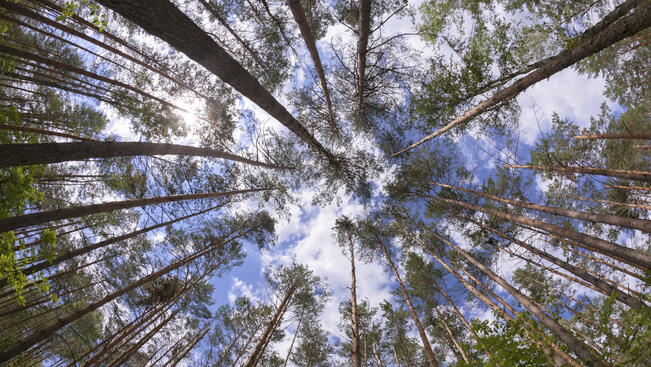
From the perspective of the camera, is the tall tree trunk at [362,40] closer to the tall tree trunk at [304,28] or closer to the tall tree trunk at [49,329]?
the tall tree trunk at [304,28]

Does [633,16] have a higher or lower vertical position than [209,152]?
higher

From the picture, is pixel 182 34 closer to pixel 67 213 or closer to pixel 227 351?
pixel 67 213

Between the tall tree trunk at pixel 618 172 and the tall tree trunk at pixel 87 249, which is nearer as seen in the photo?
the tall tree trunk at pixel 87 249

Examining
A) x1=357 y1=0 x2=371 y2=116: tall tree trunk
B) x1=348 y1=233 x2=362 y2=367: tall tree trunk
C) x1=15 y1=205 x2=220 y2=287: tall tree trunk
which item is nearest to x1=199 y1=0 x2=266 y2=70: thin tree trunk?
x1=357 y1=0 x2=371 y2=116: tall tree trunk

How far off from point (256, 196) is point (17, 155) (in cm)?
809

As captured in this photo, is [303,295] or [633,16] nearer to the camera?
[633,16]

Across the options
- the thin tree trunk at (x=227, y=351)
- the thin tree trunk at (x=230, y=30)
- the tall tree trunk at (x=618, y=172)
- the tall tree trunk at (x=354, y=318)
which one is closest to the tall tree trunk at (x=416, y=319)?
the tall tree trunk at (x=354, y=318)

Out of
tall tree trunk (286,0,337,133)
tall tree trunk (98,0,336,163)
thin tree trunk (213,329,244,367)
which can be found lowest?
thin tree trunk (213,329,244,367)

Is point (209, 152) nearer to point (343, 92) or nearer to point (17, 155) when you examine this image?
point (17, 155)

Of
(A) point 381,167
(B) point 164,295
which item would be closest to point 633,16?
(A) point 381,167

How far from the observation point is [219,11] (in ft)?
22.9

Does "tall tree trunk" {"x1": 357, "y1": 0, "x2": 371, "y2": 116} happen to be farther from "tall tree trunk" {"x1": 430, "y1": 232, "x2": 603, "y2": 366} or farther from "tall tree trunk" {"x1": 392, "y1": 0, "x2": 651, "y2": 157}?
"tall tree trunk" {"x1": 430, "y1": 232, "x2": 603, "y2": 366}

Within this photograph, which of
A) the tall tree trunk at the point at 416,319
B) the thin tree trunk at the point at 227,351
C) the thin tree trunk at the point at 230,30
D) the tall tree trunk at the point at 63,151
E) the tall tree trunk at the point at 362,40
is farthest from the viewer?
the thin tree trunk at the point at 227,351

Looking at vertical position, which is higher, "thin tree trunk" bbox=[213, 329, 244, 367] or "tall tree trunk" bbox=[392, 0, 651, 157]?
"tall tree trunk" bbox=[392, 0, 651, 157]
